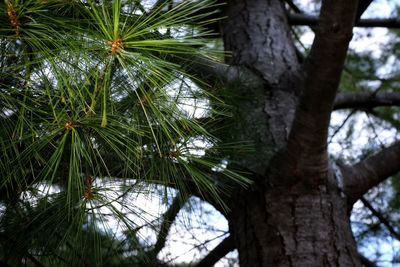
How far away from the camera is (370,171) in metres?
1.77

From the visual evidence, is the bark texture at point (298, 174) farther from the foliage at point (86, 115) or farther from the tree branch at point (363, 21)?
the tree branch at point (363, 21)

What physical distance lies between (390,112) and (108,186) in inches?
73.0

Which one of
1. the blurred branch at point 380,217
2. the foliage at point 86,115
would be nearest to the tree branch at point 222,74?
the foliage at point 86,115

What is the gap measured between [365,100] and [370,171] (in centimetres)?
37

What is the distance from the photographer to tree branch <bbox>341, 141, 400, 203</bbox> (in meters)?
1.73

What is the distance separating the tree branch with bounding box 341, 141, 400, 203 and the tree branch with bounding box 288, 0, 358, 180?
0.18 metres

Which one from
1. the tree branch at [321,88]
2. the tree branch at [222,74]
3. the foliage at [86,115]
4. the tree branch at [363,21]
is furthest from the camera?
the tree branch at [363,21]

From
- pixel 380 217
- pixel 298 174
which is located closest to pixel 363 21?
pixel 380 217

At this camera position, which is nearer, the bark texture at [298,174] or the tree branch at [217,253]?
the bark texture at [298,174]

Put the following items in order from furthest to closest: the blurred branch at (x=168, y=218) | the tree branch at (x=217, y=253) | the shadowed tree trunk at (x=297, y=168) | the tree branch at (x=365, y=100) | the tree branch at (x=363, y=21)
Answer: the tree branch at (x=363, y=21) < the tree branch at (x=365, y=100) < the tree branch at (x=217, y=253) < the blurred branch at (x=168, y=218) < the shadowed tree trunk at (x=297, y=168)

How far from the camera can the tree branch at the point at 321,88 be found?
1240mm

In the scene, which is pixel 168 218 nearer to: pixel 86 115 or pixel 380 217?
pixel 86 115

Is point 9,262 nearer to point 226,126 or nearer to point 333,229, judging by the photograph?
point 226,126

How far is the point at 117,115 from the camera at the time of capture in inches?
43.3
